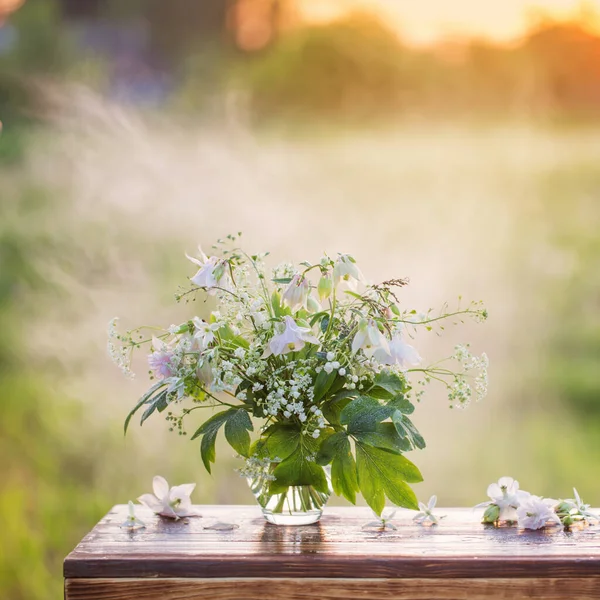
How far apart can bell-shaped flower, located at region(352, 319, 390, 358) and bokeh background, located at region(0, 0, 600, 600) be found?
1.49 meters

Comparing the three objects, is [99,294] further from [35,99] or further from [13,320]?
[35,99]

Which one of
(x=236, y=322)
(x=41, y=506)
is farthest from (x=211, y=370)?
(x=41, y=506)

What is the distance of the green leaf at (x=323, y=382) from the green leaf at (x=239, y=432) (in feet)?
0.42

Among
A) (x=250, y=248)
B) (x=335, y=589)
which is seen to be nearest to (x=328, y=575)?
(x=335, y=589)

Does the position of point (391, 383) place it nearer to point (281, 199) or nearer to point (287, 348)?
point (287, 348)

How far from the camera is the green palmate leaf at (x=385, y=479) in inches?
56.3

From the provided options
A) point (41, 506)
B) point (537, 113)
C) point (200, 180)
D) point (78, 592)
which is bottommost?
point (41, 506)

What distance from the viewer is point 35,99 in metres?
2.92

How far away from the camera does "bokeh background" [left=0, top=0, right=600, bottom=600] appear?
114 inches

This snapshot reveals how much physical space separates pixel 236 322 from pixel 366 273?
1.42m

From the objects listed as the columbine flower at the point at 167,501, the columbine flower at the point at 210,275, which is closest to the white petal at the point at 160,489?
the columbine flower at the point at 167,501

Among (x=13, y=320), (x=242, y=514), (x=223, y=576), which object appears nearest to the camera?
(x=223, y=576)

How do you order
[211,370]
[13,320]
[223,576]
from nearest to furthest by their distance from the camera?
[223,576]
[211,370]
[13,320]

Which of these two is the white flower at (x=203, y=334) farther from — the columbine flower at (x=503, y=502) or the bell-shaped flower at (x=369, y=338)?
the columbine flower at (x=503, y=502)
